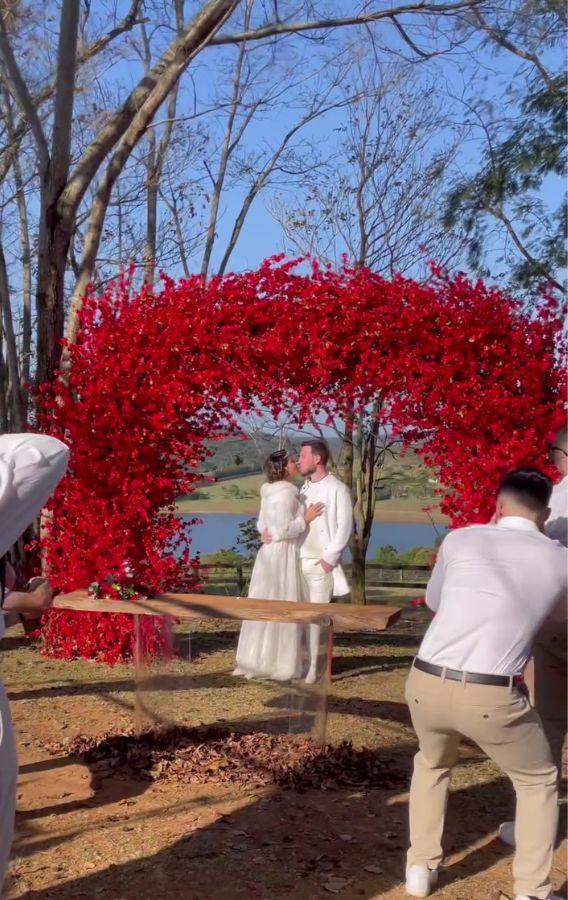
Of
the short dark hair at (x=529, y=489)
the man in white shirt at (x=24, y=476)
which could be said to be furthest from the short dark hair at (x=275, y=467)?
the man in white shirt at (x=24, y=476)

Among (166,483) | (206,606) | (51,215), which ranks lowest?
(206,606)

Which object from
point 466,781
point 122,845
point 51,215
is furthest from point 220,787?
point 51,215

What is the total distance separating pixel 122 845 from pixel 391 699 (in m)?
3.87

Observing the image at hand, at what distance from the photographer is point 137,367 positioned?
8.68m

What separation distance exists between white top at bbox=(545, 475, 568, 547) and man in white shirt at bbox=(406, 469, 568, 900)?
0.71 m

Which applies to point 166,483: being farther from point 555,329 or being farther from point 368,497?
point 368,497

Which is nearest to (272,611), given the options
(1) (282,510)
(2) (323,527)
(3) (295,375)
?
(1) (282,510)

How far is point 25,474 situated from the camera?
8.14ft

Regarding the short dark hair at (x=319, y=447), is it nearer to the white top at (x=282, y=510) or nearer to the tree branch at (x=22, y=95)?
the white top at (x=282, y=510)

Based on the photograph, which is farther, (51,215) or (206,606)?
(51,215)

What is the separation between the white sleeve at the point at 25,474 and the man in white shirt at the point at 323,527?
556 centimetres

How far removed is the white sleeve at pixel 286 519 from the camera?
8211 millimetres

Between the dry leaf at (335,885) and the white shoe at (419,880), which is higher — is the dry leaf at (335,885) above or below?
below

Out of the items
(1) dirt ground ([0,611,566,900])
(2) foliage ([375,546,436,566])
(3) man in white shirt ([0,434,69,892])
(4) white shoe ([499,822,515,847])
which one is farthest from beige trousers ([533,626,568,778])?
(2) foliage ([375,546,436,566])
